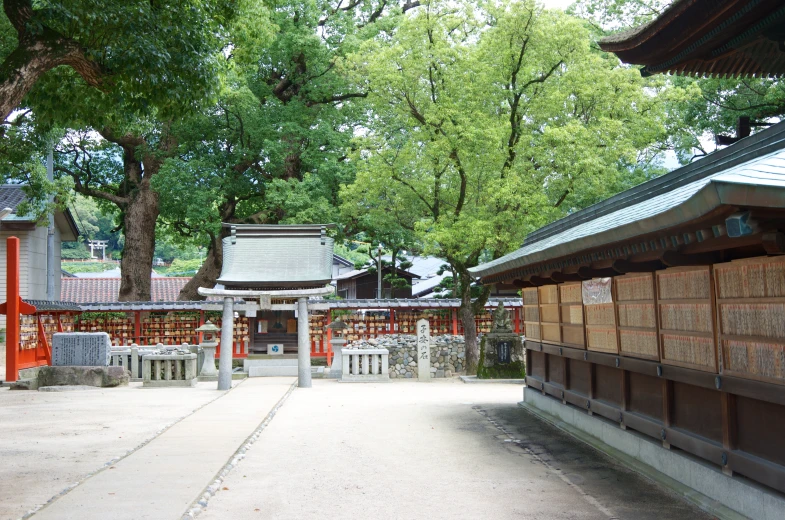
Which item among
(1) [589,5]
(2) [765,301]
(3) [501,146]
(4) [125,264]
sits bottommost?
(2) [765,301]

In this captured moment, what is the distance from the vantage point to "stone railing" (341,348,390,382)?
23734mm

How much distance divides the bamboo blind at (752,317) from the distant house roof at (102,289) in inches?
1571

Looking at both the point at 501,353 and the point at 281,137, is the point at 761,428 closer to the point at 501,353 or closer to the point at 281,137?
the point at 501,353

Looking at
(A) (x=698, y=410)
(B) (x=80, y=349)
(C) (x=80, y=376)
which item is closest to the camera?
(A) (x=698, y=410)

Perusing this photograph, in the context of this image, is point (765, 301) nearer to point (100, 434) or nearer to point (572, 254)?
point (572, 254)

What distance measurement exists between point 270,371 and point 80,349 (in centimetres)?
665

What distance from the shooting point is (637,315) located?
9.38 meters

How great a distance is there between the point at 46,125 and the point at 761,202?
13.2 meters

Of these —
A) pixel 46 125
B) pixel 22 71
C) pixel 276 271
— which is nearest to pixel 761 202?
pixel 22 71

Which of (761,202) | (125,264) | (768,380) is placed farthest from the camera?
(125,264)

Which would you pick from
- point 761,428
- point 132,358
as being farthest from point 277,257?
point 761,428

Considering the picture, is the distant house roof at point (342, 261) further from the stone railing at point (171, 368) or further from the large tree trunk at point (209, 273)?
the stone railing at point (171, 368)

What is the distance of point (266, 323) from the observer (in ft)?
87.7

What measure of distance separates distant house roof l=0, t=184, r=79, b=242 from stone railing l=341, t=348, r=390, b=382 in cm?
1331
